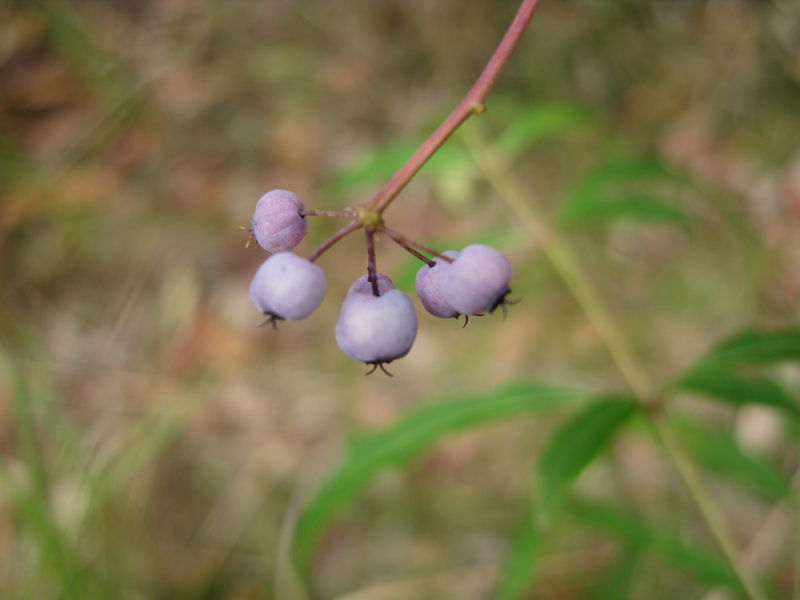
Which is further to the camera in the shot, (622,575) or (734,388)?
(622,575)

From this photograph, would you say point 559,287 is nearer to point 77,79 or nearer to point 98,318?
point 98,318

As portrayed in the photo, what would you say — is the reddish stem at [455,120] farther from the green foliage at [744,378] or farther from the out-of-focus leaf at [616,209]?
the out-of-focus leaf at [616,209]

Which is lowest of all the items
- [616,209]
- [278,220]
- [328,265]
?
[278,220]

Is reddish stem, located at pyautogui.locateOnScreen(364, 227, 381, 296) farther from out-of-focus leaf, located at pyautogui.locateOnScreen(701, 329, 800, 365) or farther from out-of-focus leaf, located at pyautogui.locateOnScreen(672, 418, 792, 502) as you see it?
out-of-focus leaf, located at pyautogui.locateOnScreen(672, 418, 792, 502)

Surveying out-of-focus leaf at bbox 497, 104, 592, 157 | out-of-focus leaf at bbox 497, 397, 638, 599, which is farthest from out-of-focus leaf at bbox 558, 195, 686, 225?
out-of-focus leaf at bbox 497, 397, 638, 599

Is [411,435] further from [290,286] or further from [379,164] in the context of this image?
[290,286]

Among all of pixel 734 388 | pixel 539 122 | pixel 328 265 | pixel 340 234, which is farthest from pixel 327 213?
pixel 328 265
